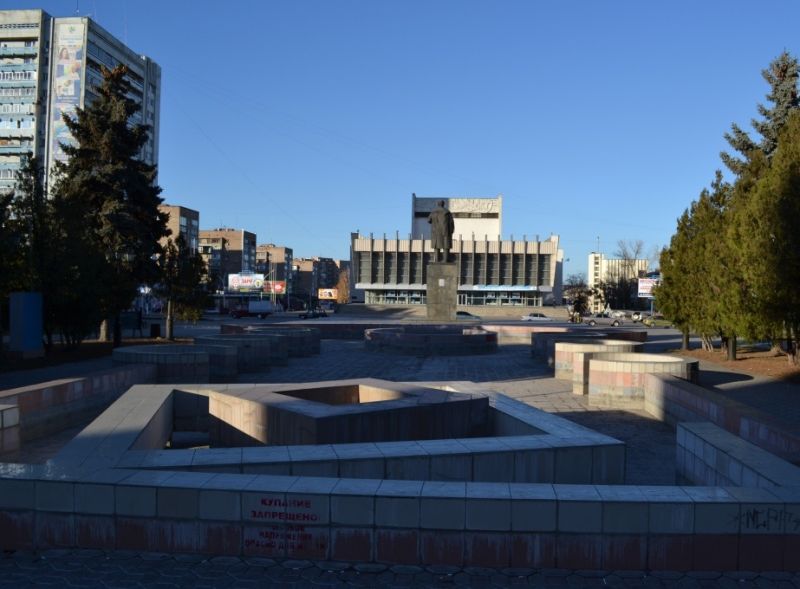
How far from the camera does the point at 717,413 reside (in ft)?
31.6

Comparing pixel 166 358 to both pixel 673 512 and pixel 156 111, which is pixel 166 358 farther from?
pixel 156 111

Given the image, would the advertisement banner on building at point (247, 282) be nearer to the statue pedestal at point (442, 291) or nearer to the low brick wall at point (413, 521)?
the statue pedestal at point (442, 291)

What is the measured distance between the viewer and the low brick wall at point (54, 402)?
8.07 m

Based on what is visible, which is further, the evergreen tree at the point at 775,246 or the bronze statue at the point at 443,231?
the bronze statue at the point at 443,231

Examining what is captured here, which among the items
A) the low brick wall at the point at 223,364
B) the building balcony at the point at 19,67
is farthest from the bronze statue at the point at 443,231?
the building balcony at the point at 19,67

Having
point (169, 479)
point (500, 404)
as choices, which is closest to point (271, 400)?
point (500, 404)

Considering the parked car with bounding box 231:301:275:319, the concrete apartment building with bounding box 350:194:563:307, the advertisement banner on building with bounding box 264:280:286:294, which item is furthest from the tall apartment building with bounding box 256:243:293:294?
the parked car with bounding box 231:301:275:319

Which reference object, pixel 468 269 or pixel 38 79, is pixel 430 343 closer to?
pixel 468 269

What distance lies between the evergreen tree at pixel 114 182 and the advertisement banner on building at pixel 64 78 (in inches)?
2089

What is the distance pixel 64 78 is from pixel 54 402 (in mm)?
75926

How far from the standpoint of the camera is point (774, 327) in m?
18.7

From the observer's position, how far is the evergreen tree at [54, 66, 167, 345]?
26453 mm

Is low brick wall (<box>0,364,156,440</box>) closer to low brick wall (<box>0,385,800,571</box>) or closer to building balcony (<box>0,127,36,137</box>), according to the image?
low brick wall (<box>0,385,800,571</box>)

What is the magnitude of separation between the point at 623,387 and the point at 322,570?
9.99 metres
